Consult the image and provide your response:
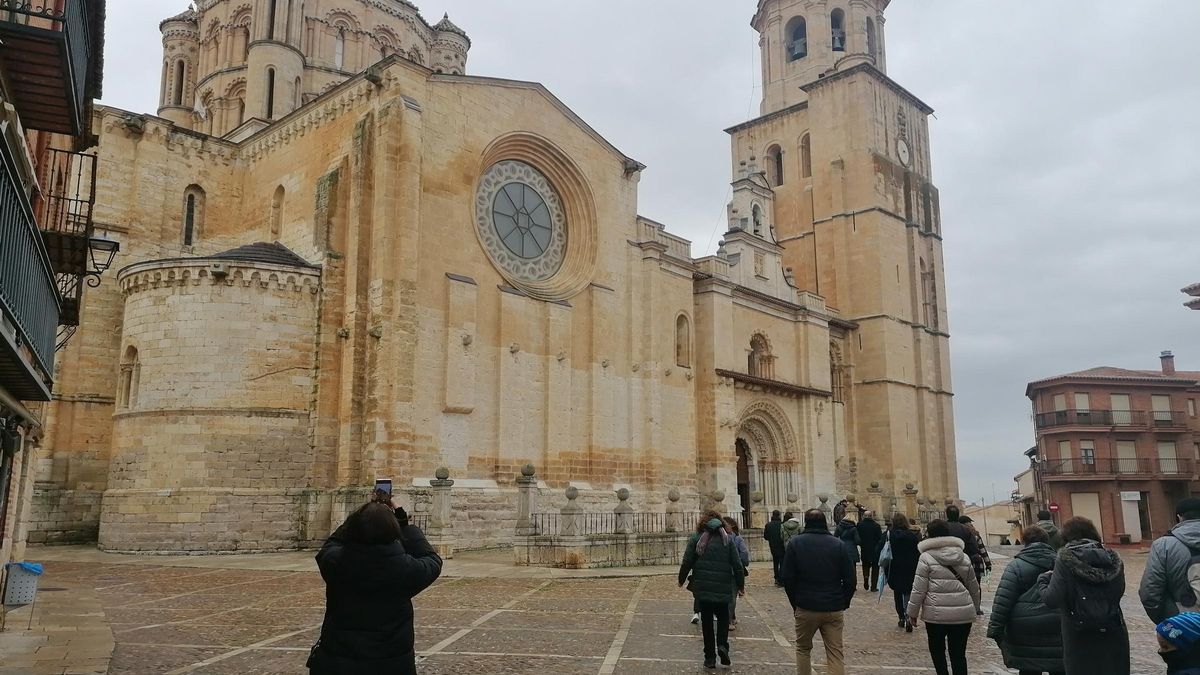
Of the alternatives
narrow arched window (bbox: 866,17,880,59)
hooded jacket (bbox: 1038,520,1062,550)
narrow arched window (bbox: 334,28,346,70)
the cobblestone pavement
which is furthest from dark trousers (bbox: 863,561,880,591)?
narrow arched window (bbox: 866,17,880,59)

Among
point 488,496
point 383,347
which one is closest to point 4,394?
point 383,347

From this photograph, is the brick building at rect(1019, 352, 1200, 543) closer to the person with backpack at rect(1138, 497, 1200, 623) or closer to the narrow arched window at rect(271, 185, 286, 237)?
the narrow arched window at rect(271, 185, 286, 237)

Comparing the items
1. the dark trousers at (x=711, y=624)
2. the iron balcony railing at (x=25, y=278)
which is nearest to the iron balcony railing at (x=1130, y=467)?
the dark trousers at (x=711, y=624)

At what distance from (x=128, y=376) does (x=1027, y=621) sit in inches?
814

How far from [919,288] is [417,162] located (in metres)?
26.1

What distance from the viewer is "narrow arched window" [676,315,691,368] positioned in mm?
29125

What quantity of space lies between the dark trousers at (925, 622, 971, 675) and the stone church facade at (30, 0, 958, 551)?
577 inches

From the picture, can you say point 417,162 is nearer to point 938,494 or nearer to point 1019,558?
point 1019,558

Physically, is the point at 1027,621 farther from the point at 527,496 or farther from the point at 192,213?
the point at 192,213

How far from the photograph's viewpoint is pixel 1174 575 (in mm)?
5094

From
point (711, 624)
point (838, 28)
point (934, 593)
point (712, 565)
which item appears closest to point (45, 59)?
point (712, 565)

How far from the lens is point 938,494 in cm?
3794

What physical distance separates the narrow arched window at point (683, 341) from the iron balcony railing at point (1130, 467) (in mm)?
21498

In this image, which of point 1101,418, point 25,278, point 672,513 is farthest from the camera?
point 1101,418
